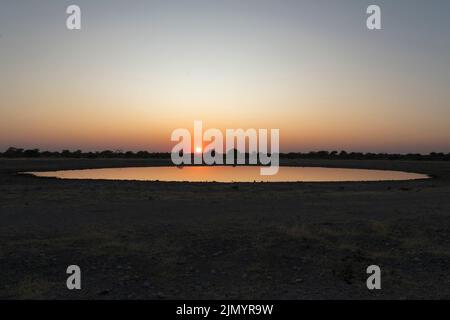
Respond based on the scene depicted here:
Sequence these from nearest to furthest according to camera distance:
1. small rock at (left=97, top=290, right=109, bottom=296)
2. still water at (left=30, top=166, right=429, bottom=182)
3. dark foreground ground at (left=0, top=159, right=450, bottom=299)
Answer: small rock at (left=97, top=290, right=109, bottom=296), dark foreground ground at (left=0, top=159, right=450, bottom=299), still water at (left=30, top=166, right=429, bottom=182)

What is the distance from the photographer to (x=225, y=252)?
12.1 meters

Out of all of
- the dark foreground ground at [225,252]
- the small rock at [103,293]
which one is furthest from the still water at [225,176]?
the small rock at [103,293]

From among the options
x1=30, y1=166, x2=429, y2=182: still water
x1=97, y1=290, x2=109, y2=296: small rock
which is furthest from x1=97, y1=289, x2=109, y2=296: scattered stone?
x1=30, y1=166, x2=429, y2=182: still water

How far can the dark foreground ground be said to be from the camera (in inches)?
368

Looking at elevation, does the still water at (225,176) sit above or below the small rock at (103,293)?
below

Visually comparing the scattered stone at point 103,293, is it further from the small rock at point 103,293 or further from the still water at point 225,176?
the still water at point 225,176

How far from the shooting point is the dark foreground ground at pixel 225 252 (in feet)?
30.7

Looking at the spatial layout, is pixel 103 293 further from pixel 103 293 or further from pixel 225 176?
pixel 225 176

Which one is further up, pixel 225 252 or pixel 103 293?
pixel 225 252

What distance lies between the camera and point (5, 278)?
32.4ft

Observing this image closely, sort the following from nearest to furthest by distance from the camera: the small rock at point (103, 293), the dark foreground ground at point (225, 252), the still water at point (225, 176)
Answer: the small rock at point (103, 293)
the dark foreground ground at point (225, 252)
the still water at point (225, 176)

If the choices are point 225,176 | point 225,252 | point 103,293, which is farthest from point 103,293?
point 225,176

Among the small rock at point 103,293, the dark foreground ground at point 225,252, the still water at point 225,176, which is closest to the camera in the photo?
the small rock at point 103,293

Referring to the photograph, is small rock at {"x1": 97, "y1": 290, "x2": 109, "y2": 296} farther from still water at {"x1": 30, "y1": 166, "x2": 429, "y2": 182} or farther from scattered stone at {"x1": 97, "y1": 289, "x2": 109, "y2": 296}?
still water at {"x1": 30, "y1": 166, "x2": 429, "y2": 182}
